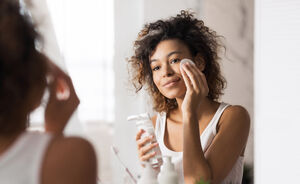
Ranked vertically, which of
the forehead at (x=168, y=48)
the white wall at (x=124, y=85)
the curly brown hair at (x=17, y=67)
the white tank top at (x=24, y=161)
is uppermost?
the curly brown hair at (x=17, y=67)

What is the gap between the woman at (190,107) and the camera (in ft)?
2.53

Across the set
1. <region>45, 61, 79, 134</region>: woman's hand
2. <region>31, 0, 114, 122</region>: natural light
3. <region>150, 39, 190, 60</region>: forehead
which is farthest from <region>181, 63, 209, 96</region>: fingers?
<region>31, 0, 114, 122</region>: natural light

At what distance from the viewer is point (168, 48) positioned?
Result: 0.88 meters

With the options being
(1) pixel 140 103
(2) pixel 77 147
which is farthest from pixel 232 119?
(1) pixel 140 103

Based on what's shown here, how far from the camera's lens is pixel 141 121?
2.34 feet

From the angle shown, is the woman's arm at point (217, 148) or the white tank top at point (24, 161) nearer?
the white tank top at point (24, 161)

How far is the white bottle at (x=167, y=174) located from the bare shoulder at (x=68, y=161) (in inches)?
9.2


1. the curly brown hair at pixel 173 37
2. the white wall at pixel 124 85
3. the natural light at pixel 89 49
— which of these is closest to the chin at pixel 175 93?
the curly brown hair at pixel 173 37

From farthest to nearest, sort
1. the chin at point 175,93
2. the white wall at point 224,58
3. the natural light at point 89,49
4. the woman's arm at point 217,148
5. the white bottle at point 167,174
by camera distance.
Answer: the natural light at point 89,49 < the white wall at point 224,58 < the chin at point 175,93 < the woman's arm at point 217,148 < the white bottle at point 167,174

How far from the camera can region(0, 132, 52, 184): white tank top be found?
1.34ft

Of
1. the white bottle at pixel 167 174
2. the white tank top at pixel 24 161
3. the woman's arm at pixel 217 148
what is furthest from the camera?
the woman's arm at pixel 217 148

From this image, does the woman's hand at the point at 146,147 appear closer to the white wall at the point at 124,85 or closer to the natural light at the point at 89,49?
the white wall at the point at 124,85
